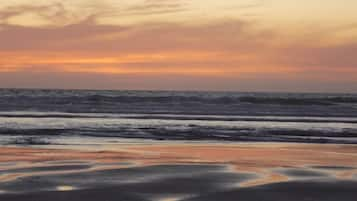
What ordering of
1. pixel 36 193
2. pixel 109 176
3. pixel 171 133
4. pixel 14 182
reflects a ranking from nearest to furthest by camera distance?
pixel 36 193 → pixel 14 182 → pixel 109 176 → pixel 171 133

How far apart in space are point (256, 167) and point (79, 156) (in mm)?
3725

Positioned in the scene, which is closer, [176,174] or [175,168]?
[176,174]

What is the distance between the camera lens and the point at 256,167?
33.7ft

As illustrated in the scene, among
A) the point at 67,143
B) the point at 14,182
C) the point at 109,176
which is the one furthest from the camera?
the point at 67,143

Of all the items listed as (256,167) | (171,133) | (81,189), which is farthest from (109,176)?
(171,133)

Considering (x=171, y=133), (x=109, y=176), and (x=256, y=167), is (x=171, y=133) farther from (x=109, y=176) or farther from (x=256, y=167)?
(x=109, y=176)

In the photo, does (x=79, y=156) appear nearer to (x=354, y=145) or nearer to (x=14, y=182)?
(x=14, y=182)

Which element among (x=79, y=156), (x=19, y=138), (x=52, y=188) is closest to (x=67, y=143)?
(x=19, y=138)

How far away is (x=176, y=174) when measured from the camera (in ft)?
30.2

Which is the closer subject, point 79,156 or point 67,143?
point 79,156

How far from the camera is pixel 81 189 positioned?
25.4 feet

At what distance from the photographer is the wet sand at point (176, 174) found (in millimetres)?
7473

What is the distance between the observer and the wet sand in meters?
7.47

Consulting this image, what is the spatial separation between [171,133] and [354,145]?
19.9ft
